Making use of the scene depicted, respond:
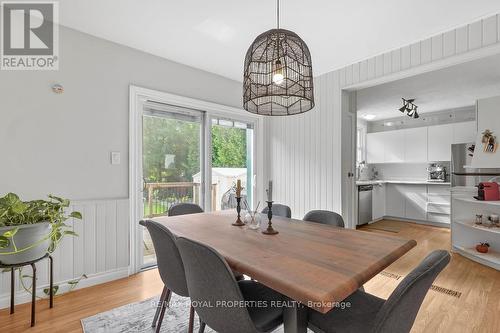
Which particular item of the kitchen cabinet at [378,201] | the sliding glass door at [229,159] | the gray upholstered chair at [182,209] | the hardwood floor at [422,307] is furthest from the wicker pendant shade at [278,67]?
the kitchen cabinet at [378,201]

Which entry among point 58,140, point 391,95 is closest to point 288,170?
point 391,95

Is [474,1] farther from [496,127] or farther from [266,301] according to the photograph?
[266,301]

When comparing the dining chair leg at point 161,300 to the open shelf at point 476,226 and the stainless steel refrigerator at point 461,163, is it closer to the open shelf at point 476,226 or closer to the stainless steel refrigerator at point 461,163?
the open shelf at point 476,226

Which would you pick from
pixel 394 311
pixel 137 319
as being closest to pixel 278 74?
pixel 394 311

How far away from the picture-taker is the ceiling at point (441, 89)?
342 cm

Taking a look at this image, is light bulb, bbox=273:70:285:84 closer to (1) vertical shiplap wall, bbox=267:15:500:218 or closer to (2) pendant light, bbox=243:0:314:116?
(2) pendant light, bbox=243:0:314:116

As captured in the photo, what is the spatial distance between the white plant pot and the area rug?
0.62 metres

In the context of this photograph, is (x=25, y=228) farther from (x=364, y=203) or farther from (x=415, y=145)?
(x=415, y=145)

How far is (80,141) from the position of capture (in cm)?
254

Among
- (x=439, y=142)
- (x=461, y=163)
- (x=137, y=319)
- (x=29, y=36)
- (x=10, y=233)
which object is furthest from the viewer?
(x=439, y=142)

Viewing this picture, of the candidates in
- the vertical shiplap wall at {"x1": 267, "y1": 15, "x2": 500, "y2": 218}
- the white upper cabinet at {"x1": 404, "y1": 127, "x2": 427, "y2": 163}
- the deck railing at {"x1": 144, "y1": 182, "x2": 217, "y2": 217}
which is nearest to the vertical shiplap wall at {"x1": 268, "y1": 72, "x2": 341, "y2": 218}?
the vertical shiplap wall at {"x1": 267, "y1": 15, "x2": 500, "y2": 218}

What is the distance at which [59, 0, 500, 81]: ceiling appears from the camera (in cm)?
213

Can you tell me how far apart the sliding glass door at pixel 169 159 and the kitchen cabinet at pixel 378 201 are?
3.80 m

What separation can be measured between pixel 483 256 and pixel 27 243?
177 inches
